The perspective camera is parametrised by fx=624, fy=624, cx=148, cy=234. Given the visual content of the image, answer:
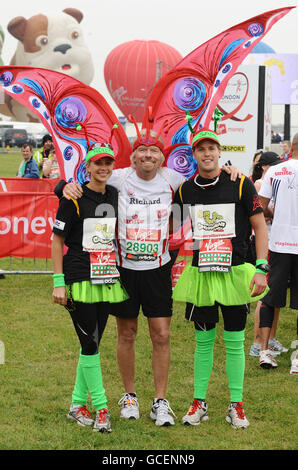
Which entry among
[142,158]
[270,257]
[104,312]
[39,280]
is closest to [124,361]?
[104,312]

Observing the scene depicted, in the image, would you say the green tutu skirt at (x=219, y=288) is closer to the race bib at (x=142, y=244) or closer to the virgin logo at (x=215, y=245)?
the virgin logo at (x=215, y=245)

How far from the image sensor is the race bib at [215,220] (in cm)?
403

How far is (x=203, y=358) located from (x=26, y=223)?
477cm

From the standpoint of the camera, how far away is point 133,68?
38.7 m

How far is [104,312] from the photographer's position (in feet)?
13.5

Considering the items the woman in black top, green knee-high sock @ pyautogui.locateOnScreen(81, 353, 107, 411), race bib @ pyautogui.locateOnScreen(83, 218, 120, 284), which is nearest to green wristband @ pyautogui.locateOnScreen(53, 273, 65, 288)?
the woman in black top

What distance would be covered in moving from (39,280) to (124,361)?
5.18 m

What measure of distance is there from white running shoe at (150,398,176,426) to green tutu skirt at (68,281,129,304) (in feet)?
2.63

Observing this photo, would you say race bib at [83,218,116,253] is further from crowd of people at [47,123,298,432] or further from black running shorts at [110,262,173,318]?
black running shorts at [110,262,173,318]

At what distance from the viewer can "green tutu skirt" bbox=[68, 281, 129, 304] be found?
3.98 metres

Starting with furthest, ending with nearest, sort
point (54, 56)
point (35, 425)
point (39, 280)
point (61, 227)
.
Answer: point (54, 56), point (39, 280), point (35, 425), point (61, 227)

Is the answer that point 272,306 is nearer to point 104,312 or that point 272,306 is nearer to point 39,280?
point 104,312

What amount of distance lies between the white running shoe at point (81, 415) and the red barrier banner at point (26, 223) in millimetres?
4426

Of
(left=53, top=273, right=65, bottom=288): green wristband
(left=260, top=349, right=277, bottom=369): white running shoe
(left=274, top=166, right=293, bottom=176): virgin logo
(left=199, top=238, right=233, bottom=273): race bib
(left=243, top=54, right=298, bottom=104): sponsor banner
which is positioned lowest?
(left=260, top=349, right=277, bottom=369): white running shoe
